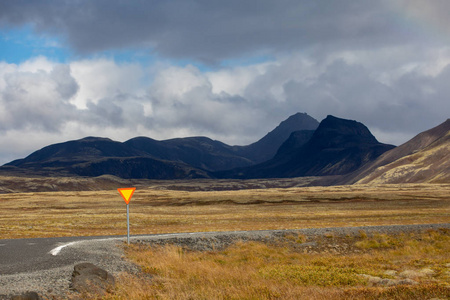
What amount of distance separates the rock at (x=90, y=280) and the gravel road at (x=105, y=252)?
1.17 feet

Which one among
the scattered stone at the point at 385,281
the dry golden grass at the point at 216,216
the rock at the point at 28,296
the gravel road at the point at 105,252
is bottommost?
the dry golden grass at the point at 216,216

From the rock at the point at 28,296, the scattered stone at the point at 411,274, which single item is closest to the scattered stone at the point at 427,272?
the scattered stone at the point at 411,274

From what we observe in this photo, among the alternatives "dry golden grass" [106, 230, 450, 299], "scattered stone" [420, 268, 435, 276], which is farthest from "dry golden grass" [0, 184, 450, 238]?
"scattered stone" [420, 268, 435, 276]

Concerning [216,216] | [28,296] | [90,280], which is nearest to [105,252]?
[90,280]

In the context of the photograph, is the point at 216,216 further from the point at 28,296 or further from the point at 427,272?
the point at 28,296

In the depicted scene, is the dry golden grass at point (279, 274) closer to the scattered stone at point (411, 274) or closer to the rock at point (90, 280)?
the scattered stone at point (411, 274)

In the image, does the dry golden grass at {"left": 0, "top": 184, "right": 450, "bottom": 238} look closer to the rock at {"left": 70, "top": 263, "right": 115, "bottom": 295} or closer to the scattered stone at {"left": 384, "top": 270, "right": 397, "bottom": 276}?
the rock at {"left": 70, "top": 263, "right": 115, "bottom": 295}

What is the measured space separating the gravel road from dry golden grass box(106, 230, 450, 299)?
3.56ft

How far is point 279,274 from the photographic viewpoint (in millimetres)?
18203

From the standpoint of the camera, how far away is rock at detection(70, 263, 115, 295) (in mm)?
13039

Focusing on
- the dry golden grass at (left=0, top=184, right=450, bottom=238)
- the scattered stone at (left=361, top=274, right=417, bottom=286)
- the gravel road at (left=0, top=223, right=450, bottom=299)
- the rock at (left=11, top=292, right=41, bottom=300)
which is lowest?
the dry golden grass at (left=0, top=184, right=450, bottom=238)

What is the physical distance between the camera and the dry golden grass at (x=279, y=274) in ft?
43.5

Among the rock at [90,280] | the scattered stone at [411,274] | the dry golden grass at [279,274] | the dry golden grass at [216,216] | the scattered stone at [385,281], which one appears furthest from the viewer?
the dry golden grass at [216,216]

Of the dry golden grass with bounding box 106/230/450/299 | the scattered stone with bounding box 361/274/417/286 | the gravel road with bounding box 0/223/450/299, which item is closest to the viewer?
the gravel road with bounding box 0/223/450/299
